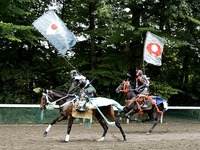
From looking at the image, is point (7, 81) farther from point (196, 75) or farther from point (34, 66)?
point (196, 75)

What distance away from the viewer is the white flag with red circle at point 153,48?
19828mm

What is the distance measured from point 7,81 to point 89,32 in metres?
5.24

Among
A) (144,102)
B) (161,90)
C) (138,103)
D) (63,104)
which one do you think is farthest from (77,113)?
(161,90)

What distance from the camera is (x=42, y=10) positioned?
25.0 m

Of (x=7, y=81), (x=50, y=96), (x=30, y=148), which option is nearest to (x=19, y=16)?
(x=7, y=81)

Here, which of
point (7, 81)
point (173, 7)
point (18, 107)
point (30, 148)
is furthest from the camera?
point (7, 81)

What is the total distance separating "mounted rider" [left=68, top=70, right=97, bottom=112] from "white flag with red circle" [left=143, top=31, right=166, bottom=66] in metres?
7.44

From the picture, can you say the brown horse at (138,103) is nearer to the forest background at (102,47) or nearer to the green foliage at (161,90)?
the forest background at (102,47)

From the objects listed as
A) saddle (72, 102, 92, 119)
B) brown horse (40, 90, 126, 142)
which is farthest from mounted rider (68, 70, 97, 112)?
brown horse (40, 90, 126, 142)

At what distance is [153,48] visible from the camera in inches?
787

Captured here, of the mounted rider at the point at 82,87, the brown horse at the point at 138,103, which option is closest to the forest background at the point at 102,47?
the brown horse at the point at 138,103

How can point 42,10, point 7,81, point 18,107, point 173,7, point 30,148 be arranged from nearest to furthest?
point 30,148 → point 18,107 → point 173,7 → point 7,81 → point 42,10

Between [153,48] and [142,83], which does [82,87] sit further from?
[153,48]

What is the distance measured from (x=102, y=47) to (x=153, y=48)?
4129 mm
